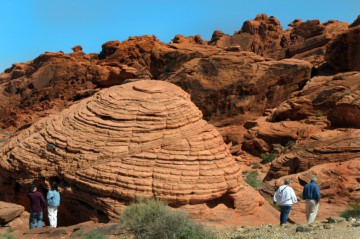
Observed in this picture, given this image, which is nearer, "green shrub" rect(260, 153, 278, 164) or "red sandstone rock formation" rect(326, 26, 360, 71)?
"green shrub" rect(260, 153, 278, 164)

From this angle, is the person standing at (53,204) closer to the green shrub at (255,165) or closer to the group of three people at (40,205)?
the group of three people at (40,205)

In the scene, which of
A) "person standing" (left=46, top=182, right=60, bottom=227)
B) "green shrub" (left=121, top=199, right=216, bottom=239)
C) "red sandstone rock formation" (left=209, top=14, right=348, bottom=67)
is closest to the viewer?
"green shrub" (left=121, top=199, right=216, bottom=239)

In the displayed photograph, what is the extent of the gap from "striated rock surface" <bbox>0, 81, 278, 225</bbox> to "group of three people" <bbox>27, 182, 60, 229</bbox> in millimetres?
443

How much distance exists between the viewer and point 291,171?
17.5 meters

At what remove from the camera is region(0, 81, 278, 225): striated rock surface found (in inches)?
368

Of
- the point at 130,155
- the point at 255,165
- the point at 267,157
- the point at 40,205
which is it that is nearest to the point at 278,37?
the point at 267,157

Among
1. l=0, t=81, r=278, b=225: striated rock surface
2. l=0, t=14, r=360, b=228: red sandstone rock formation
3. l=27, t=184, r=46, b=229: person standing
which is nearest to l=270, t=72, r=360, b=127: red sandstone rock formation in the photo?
l=0, t=14, r=360, b=228: red sandstone rock formation

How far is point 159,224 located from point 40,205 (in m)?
3.54

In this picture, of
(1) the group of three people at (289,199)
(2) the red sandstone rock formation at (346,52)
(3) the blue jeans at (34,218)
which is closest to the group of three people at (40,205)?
(3) the blue jeans at (34,218)

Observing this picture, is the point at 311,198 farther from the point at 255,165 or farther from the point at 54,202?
the point at 255,165

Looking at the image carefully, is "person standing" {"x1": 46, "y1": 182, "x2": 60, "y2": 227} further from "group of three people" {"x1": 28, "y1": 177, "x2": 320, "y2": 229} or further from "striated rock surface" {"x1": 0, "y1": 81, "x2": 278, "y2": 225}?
"striated rock surface" {"x1": 0, "y1": 81, "x2": 278, "y2": 225}

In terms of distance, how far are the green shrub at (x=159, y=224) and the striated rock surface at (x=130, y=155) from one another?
119 centimetres

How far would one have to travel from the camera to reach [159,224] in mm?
7109

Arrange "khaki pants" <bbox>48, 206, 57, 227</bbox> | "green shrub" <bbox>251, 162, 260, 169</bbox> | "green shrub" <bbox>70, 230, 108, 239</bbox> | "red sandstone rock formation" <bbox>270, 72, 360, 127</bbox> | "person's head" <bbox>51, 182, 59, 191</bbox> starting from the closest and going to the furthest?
"green shrub" <bbox>70, 230, 108, 239</bbox>
"khaki pants" <bbox>48, 206, 57, 227</bbox>
"person's head" <bbox>51, 182, 59, 191</bbox>
"red sandstone rock formation" <bbox>270, 72, 360, 127</bbox>
"green shrub" <bbox>251, 162, 260, 169</bbox>
